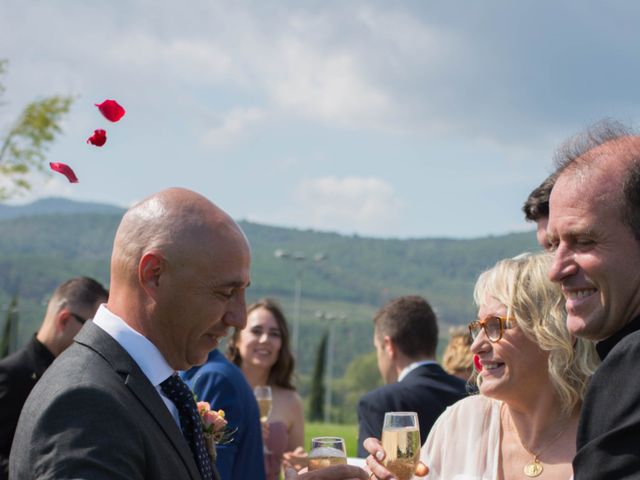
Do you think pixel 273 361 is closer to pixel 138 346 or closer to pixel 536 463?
pixel 536 463

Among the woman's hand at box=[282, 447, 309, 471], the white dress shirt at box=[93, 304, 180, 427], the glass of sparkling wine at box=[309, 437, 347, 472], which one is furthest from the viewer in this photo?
the woman's hand at box=[282, 447, 309, 471]

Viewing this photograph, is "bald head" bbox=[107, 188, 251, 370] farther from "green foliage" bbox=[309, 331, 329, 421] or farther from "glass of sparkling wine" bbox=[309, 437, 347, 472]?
"green foliage" bbox=[309, 331, 329, 421]

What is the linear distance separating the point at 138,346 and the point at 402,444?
51.1 inches

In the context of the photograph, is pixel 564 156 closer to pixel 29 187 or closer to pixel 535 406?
pixel 535 406

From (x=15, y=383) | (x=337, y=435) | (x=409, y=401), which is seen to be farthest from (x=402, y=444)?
(x=337, y=435)

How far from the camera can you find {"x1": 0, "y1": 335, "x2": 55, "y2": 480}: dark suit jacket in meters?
6.76

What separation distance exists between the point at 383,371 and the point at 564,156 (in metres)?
4.60

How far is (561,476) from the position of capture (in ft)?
14.3

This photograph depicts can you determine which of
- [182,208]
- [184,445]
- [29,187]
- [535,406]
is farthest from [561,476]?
[29,187]

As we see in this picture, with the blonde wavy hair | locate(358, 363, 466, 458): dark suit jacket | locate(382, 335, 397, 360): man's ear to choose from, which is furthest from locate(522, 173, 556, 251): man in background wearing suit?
locate(382, 335, 397, 360): man's ear

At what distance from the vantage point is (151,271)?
10.9 feet

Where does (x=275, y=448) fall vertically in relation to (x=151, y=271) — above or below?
below

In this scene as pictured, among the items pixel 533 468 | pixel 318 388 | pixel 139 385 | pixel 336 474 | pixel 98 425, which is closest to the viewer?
pixel 98 425

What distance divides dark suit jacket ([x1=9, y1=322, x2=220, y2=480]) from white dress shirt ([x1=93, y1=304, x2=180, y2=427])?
0.14ft
